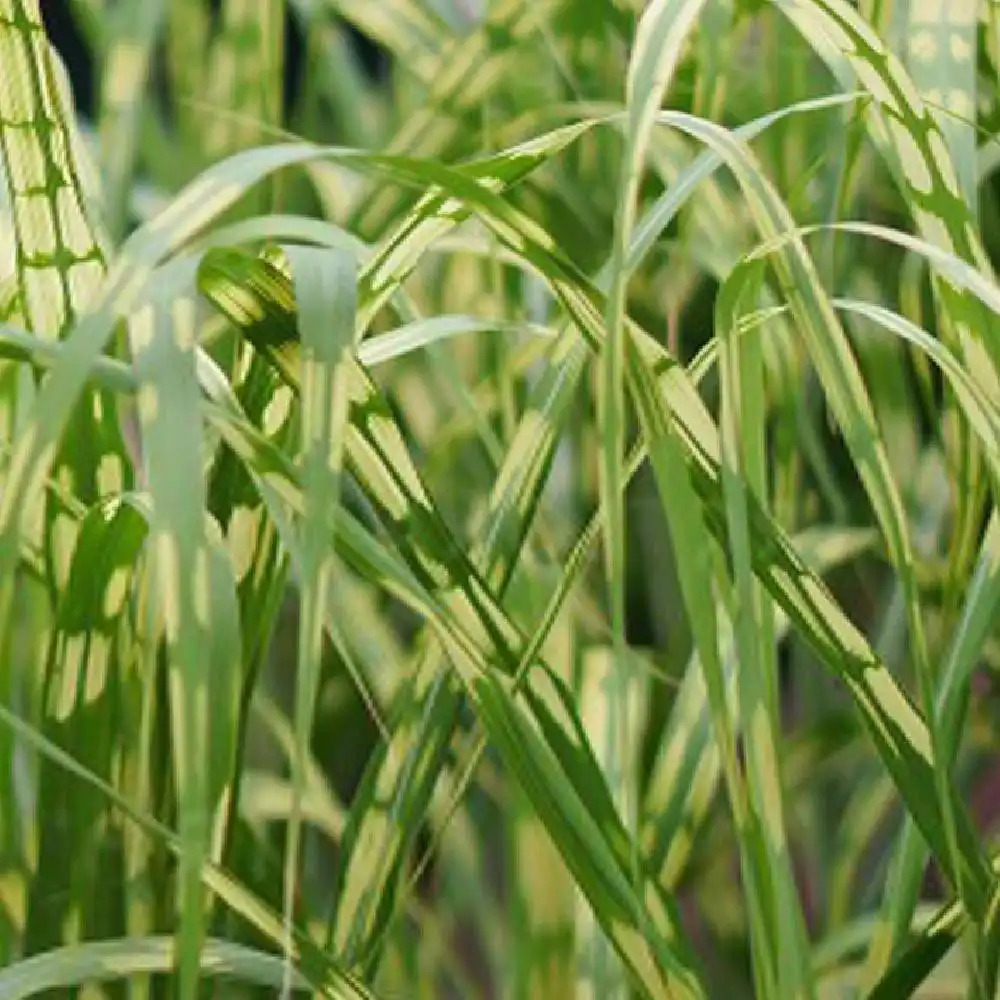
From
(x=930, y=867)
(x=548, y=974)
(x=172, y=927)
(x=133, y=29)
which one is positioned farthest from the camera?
(x=930, y=867)

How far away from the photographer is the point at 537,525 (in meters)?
0.77

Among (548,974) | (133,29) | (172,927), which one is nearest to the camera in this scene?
(172,927)

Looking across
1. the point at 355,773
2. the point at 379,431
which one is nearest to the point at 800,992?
the point at 379,431

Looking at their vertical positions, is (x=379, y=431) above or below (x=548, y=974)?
above

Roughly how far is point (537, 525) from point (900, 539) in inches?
9.8

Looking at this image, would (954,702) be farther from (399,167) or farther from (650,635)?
(650,635)

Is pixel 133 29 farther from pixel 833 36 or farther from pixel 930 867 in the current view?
pixel 930 867

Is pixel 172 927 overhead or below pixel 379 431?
below

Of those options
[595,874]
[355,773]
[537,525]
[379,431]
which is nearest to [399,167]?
[379,431]

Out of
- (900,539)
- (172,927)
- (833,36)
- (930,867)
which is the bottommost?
(930,867)

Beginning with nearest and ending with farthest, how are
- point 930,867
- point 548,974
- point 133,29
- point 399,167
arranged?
point 399,167
point 548,974
point 133,29
point 930,867

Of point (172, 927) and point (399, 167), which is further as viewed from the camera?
point (172, 927)

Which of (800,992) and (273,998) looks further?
(273,998)

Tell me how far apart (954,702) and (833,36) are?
0.17 meters
